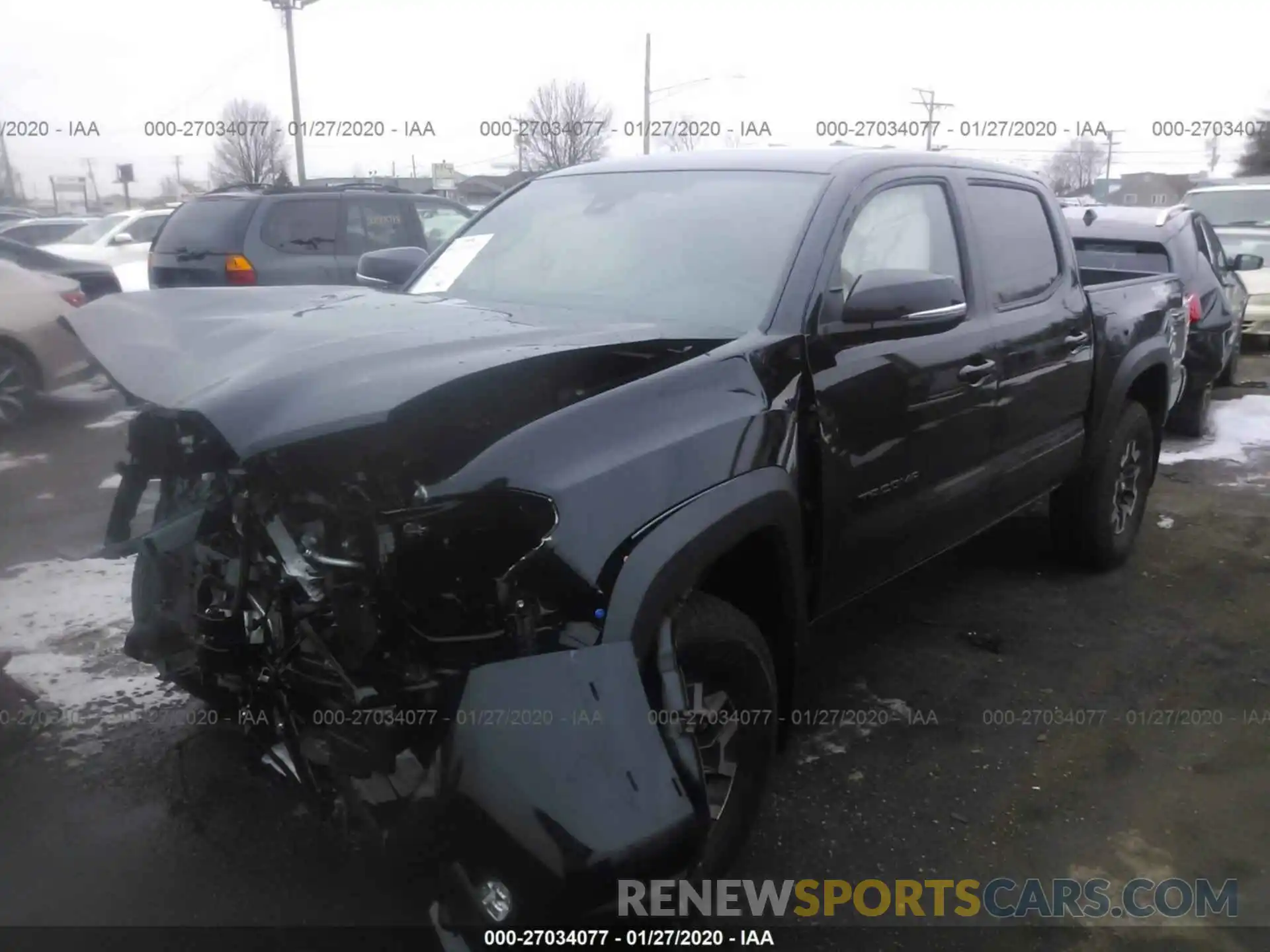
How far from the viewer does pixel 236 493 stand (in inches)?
86.4

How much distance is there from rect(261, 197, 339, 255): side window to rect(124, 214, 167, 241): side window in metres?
6.06

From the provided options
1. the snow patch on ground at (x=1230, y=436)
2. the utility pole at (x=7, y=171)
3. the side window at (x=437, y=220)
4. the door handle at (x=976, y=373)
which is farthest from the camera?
the utility pole at (x=7, y=171)

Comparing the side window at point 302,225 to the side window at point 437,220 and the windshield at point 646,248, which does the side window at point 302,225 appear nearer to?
the side window at point 437,220

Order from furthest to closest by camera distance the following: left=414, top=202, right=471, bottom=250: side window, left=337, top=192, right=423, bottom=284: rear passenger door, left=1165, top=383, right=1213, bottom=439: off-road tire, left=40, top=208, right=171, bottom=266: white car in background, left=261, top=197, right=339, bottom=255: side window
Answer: left=40, top=208, right=171, bottom=266: white car in background
left=414, top=202, right=471, bottom=250: side window
left=337, top=192, right=423, bottom=284: rear passenger door
left=261, top=197, right=339, bottom=255: side window
left=1165, top=383, right=1213, bottom=439: off-road tire

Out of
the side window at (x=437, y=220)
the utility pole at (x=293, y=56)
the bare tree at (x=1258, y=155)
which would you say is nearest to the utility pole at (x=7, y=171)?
the utility pole at (x=293, y=56)

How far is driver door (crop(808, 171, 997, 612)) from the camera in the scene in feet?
9.84

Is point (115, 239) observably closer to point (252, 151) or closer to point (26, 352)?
point (26, 352)

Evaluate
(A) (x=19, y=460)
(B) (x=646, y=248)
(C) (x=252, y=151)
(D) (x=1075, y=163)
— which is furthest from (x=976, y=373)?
(D) (x=1075, y=163)

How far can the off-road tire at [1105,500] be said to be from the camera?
16.0 feet

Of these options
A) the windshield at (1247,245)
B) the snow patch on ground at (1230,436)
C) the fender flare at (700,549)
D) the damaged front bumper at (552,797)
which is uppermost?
the windshield at (1247,245)

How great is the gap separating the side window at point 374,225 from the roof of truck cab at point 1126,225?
5503mm

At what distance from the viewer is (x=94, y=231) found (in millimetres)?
15336

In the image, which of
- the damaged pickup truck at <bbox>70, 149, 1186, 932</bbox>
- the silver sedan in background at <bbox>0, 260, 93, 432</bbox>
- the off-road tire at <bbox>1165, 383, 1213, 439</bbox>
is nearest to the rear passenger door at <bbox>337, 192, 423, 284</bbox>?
the silver sedan in background at <bbox>0, 260, 93, 432</bbox>

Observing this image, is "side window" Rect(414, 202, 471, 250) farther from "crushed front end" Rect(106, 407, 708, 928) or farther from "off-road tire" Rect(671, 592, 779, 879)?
"crushed front end" Rect(106, 407, 708, 928)
